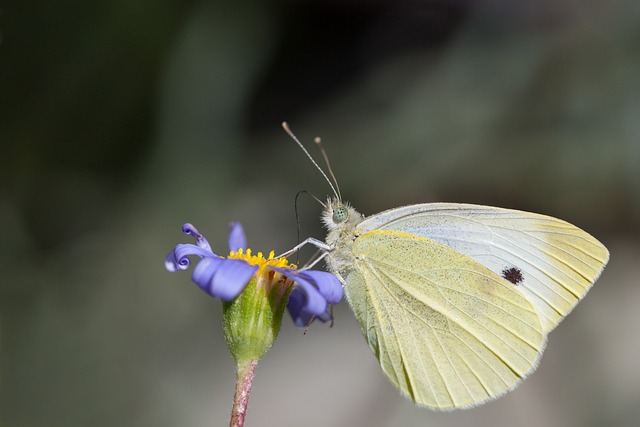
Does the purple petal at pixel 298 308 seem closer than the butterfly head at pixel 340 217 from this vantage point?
Yes

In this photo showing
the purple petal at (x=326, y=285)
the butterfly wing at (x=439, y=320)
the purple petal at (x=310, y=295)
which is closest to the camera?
the purple petal at (x=310, y=295)

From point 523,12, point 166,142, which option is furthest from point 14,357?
point 523,12

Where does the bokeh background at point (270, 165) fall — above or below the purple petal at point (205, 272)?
above

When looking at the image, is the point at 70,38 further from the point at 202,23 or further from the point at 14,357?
the point at 14,357

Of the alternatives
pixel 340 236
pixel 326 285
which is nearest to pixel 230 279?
pixel 326 285

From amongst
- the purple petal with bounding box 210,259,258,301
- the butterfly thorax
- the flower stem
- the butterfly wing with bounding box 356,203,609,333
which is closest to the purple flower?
the purple petal with bounding box 210,259,258,301

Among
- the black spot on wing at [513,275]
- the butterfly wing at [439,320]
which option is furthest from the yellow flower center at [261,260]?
the black spot on wing at [513,275]

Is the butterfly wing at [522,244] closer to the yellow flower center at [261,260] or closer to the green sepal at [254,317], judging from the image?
the yellow flower center at [261,260]
